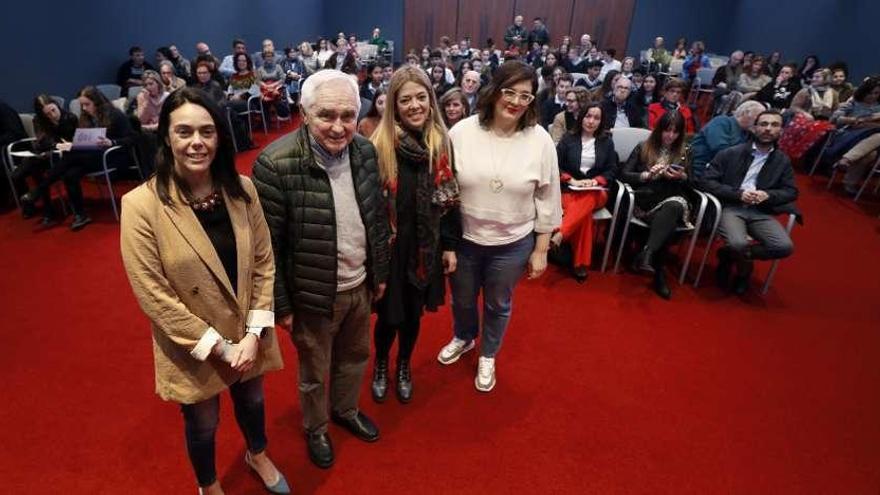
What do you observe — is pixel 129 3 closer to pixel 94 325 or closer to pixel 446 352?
pixel 94 325

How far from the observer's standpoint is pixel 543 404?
2324mm

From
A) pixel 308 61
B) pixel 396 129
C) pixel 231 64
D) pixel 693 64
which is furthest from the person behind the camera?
pixel 693 64

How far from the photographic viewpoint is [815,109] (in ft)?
19.8

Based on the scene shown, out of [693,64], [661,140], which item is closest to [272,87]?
[661,140]

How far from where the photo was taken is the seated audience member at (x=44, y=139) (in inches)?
156

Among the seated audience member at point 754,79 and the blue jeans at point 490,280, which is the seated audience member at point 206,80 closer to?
the blue jeans at point 490,280

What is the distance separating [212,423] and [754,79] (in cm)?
945

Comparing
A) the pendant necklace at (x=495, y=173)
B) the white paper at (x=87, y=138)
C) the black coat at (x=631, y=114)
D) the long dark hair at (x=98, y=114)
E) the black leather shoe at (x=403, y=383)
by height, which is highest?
the pendant necklace at (x=495, y=173)

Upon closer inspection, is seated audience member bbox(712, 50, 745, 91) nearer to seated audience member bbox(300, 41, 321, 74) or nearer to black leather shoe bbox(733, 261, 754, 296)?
black leather shoe bbox(733, 261, 754, 296)

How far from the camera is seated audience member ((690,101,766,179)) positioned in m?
3.74

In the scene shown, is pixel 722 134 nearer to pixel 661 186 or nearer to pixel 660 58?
pixel 661 186

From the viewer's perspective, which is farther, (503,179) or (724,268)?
(724,268)

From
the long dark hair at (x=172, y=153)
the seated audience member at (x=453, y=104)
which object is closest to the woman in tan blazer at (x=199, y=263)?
the long dark hair at (x=172, y=153)

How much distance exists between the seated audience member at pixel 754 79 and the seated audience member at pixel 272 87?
749cm
